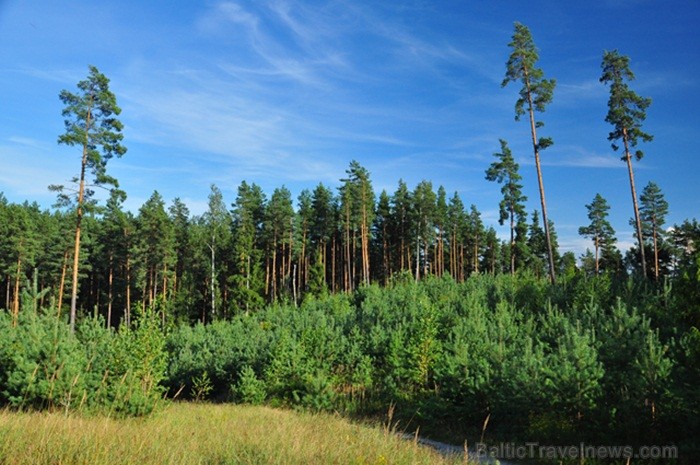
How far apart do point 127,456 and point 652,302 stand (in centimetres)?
1511

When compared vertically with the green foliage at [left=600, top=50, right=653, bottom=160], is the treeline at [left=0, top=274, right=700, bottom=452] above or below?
below

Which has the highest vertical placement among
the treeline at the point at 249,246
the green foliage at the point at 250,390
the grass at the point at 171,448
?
the treeline at the point at 249,246

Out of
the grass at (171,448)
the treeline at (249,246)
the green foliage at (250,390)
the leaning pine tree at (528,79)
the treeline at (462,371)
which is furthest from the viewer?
the treeline at (249,246)

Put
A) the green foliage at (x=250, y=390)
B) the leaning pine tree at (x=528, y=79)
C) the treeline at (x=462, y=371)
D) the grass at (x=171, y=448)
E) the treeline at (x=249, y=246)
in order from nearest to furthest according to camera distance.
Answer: the grass at (x=171, y=448) < the treeline at (x=462, y=371) < the green foliage at (x=250, y=390) < the leaning pine tree at (x=528, y=79) < the treeline at (x=249, y=246)

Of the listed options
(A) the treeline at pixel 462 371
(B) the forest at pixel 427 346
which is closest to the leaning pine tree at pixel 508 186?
(B) the forest at pixel 427 346

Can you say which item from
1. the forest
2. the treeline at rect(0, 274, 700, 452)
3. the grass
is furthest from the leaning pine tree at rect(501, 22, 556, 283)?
the grass

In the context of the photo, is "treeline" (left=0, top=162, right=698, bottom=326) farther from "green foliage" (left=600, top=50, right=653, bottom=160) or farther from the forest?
"green foliage" (left=600, top=50, right=653, bottom=160)

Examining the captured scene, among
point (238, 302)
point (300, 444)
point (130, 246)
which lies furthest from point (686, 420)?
point (130, 246)

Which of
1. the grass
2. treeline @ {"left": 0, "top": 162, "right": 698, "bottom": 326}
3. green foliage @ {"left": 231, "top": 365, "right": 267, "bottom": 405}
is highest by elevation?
treeline @ {"left": 0, "top": 162, "right": 698, "bottom": 326}

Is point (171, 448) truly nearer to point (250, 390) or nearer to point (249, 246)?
point (250, 390)

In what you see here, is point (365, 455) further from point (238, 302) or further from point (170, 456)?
point (238, 302)

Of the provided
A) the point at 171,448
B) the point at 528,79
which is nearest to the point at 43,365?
the point at 171,448

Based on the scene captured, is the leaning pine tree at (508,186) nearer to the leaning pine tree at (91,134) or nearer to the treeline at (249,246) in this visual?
the treeline at (249,246)

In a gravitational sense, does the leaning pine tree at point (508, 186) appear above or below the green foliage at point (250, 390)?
above
